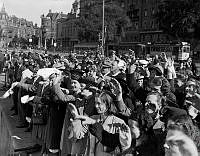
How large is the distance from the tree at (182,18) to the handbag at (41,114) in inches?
1600

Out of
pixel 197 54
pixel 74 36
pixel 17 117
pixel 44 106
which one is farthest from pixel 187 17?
pixel 74 36

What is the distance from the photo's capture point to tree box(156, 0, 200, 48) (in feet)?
151

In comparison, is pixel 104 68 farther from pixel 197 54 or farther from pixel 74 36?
pixel 74 36

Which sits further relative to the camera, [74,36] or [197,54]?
[74,36]

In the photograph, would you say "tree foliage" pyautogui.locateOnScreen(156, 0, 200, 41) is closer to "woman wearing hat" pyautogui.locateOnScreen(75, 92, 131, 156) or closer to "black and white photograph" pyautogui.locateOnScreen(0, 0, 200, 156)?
"black and white photograph" pyautogui.locateOnScreen(0, 0, 200, 156)

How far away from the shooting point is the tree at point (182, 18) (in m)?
46.0

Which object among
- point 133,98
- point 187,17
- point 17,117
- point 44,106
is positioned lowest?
point 17,117

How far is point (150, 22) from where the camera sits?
88.5 meters

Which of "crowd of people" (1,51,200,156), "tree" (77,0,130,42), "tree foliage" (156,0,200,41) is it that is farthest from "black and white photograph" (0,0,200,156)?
"tree" (77,0,130,42)

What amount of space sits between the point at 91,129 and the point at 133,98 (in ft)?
2.81

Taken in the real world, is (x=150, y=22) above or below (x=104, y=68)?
above

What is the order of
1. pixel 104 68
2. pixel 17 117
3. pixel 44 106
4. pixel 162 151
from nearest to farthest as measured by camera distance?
pixel 162 151 → pixel 44 106 → pixel 104 68 → pixel 17 117

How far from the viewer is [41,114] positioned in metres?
7.25

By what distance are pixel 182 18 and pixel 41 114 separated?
41726 millimetres
